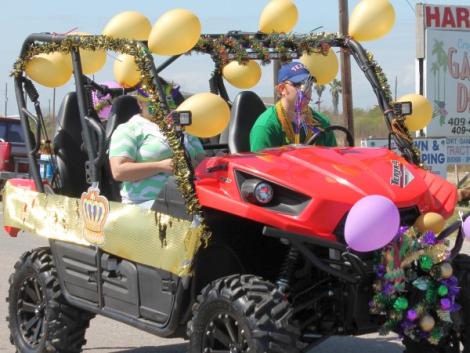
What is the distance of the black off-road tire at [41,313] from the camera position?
19.7 ft

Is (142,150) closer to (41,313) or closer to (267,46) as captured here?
(267,46)

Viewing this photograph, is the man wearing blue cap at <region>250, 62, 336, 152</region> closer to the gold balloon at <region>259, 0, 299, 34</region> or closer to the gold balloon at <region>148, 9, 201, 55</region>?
the gold balloon at <region>259, 0, 299, 34</region>

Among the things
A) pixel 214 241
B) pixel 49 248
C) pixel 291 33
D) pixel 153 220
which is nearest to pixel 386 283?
pixel 214 241

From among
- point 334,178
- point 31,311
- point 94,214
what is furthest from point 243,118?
point 31,311

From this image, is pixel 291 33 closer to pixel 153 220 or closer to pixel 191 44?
pixel 191 44

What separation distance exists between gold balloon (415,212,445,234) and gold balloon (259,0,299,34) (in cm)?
184

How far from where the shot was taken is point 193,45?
521 centimetres

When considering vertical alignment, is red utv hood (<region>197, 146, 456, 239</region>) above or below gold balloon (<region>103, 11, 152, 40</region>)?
below

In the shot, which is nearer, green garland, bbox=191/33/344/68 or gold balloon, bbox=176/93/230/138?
gold balloon, bbox=176/93/230/138

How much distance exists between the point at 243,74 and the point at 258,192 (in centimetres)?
190

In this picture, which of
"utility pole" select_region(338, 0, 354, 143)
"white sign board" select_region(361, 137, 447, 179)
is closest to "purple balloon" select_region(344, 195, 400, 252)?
"white sign board" select_region(361, 137, 447, 179)

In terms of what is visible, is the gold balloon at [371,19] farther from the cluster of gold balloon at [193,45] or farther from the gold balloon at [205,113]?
the gold balloon at [205,113]

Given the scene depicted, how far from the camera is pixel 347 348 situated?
266 inches

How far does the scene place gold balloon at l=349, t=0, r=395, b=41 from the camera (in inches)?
226
